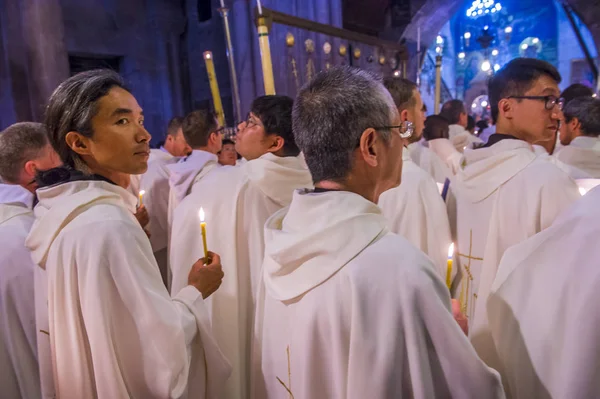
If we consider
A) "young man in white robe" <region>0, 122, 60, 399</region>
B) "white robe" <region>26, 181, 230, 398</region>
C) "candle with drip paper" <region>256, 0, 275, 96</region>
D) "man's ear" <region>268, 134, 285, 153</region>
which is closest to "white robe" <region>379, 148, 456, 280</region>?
"man's ear" <region>268, 134, 285, 153</region>

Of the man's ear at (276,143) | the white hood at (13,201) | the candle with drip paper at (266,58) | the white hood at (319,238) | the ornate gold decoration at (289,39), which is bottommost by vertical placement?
the white hood at (319,238)

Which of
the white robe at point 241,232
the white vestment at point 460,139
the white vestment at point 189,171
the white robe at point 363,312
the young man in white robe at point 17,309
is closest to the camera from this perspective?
the white robe at point 363,312

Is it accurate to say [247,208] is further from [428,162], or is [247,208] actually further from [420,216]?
[428,162]

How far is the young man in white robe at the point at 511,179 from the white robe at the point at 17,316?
227 centimetres

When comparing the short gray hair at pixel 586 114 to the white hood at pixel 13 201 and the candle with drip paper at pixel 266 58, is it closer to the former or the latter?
the candle with drip paper at pixel 266 58

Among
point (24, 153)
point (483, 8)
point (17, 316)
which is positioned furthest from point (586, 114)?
point (483, 8)

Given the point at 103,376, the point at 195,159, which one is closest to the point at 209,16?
the point at 195,159

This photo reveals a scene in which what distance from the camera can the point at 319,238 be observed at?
4.34 feet

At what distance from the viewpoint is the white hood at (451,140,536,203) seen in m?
2.45

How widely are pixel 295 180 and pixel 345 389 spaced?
1.65 metres

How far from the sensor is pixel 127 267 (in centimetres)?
158

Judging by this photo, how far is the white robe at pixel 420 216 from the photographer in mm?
2863

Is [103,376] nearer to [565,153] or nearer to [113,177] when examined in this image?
[113,177]

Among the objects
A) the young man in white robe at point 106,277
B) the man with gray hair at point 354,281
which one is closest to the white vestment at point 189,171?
the young man in white robe at point 106,277
